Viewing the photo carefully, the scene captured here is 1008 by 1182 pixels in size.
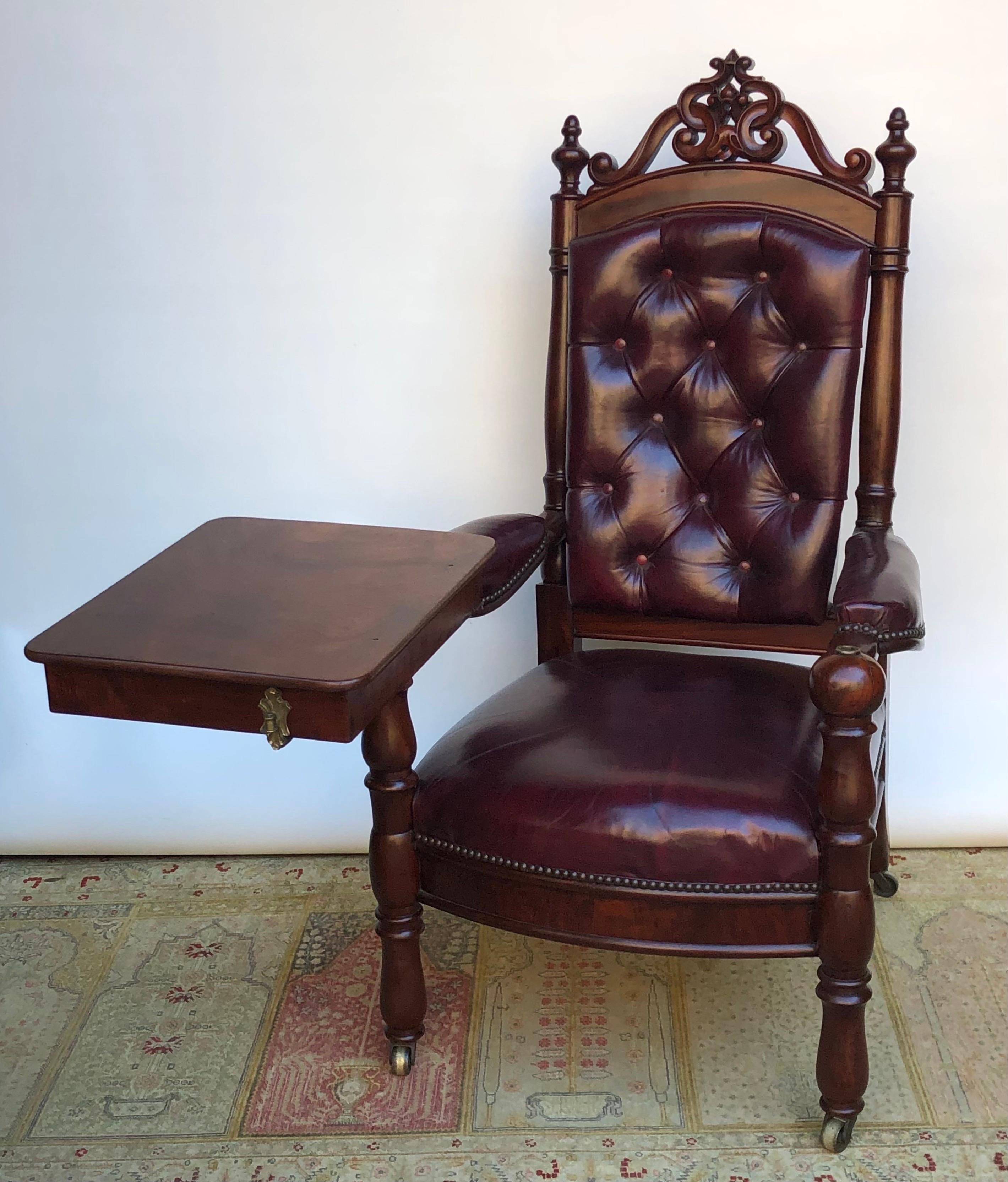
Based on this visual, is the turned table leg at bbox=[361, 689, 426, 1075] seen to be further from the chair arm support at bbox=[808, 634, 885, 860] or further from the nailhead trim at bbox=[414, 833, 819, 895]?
the chair arm support at bbox=[808, 634, 885, 860]

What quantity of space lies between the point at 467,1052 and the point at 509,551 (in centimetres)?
77

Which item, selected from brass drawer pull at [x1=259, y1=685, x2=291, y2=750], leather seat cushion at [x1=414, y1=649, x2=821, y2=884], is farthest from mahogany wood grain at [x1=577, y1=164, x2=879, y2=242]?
brass drawer pull at [x1=259, y1=685, x2=291, y2=750]

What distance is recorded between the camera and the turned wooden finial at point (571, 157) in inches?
78.0

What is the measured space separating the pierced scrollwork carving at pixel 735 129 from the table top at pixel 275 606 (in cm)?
70

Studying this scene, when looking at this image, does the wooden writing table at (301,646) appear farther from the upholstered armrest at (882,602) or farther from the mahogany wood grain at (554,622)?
the upholstered armrest at (882,602)

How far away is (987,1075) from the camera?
1.83 m

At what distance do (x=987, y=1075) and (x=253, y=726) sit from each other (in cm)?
120

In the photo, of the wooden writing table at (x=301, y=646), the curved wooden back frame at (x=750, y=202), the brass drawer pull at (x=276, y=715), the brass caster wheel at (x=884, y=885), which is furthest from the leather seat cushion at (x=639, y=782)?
the brass caster wheel at (x=884, y=885)

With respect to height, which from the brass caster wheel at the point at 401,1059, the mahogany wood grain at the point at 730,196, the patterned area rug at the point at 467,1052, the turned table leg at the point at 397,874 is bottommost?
the patterned area rug at the point at 467,1052

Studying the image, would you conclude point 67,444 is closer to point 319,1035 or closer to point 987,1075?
point 319,1035

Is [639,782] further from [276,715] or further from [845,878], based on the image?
[276,715]

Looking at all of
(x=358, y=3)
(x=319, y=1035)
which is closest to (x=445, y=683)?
(x=319, y=1035)

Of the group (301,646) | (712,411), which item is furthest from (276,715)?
(712,411)

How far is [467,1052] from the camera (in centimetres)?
192
